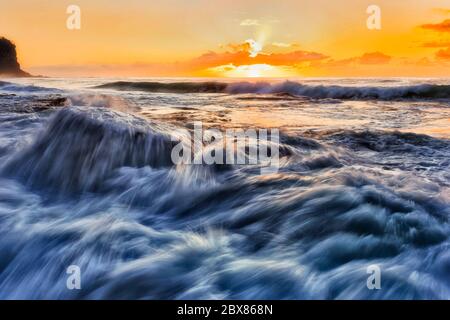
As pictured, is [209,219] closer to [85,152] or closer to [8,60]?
[85,152]

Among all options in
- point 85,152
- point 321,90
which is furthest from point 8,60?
point 85,152

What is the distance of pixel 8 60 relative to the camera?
93.6 meters

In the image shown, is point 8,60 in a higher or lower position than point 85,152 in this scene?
higher

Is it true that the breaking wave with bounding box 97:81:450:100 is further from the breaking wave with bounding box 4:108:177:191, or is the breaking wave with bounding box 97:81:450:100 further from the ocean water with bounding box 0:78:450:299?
the breaking wave with bounding box 4:108:177:191

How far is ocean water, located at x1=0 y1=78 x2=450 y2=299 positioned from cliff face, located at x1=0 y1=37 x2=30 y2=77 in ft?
322

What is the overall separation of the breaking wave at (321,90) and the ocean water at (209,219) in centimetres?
1218

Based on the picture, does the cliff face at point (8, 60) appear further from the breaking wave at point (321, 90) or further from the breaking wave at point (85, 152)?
the breaking wave at point (85, 152)

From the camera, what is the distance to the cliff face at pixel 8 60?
9219 cm

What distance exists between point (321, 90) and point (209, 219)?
54.1 ft

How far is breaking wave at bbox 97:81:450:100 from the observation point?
16.4 meters

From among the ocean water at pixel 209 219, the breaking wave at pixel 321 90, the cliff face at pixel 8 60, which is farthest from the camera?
the cliff face at pixel 8 60

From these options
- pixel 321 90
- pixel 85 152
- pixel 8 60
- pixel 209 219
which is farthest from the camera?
pixel 8 60

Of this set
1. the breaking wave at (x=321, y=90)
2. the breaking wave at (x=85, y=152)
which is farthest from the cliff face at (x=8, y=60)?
the breaking wave at (x=85, y=152)
